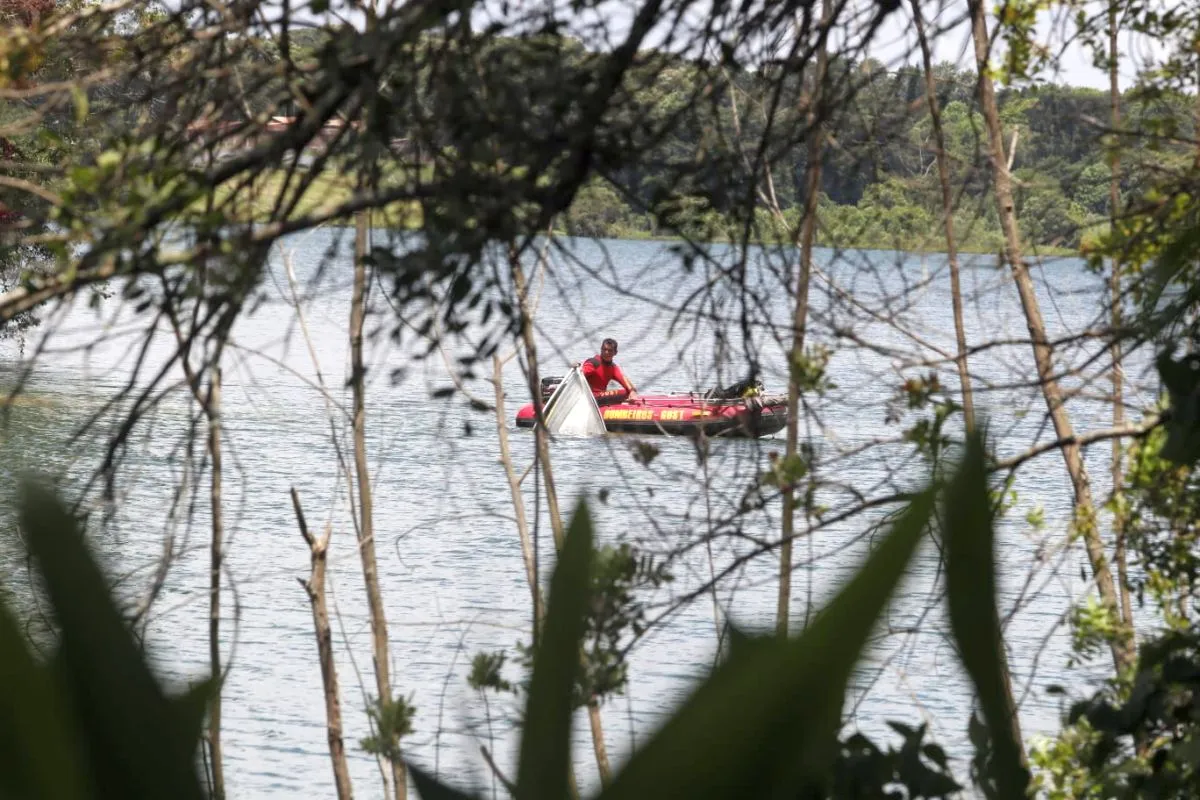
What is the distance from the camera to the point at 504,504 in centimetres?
2272

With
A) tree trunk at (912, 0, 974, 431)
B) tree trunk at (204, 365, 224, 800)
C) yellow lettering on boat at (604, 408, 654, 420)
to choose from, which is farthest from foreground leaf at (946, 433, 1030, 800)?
yellow lettering on boat at (604, 408, 654, 420)

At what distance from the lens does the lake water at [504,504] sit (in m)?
3.22

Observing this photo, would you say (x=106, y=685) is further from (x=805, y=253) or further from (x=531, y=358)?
(x=805, y=253)

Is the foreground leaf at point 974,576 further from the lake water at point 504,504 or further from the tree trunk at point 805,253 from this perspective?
the tree trunk at point 805,253

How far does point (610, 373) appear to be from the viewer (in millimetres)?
24016

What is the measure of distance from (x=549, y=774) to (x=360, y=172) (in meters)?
2.00

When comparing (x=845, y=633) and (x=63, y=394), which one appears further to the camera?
(x=63, y=394)

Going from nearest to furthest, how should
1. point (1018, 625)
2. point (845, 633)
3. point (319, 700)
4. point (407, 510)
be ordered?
point (845, 633), point (319, 700), point (1018, 625), point (407, 510)

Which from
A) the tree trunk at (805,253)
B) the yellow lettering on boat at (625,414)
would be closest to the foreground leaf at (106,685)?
the tree trunk at (805,253)

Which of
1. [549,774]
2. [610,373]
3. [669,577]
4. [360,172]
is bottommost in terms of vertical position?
[610,373]

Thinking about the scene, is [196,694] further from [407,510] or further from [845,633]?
[407,510]

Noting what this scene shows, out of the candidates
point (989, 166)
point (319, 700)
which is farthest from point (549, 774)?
point (319, 700)

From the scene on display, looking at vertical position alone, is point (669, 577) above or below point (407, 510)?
above

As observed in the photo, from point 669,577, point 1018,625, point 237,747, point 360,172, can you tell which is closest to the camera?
point 360,172
